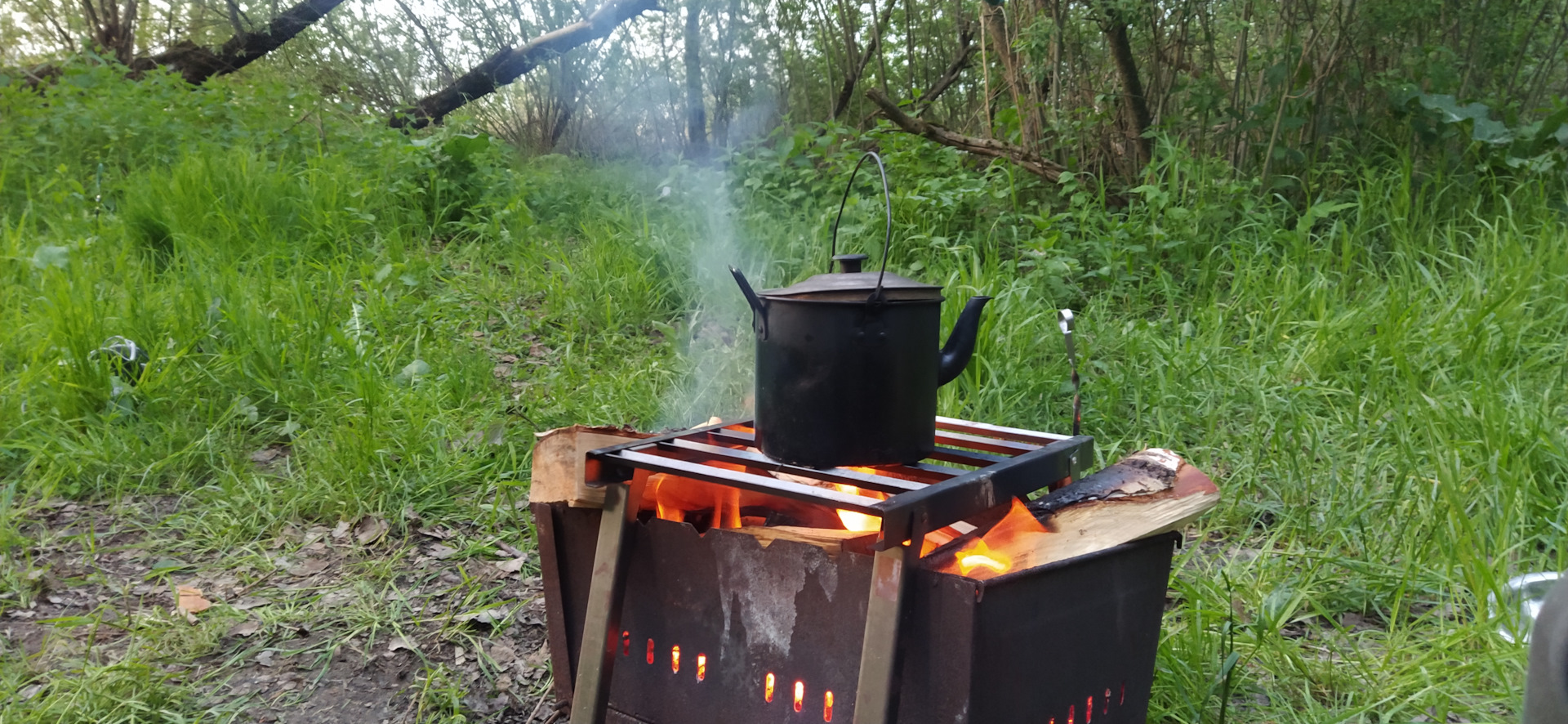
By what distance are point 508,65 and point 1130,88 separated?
→ 477cm

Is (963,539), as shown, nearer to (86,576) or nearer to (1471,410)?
(1471,410)

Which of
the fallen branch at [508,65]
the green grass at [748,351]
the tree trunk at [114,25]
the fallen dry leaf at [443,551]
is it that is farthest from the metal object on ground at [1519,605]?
the tree trunk at [114,25]

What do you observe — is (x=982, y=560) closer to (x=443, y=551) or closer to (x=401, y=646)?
(x=401, y=646)

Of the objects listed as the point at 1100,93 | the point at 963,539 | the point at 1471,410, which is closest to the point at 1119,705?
the point at 963,539

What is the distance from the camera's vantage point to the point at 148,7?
779 centimetres

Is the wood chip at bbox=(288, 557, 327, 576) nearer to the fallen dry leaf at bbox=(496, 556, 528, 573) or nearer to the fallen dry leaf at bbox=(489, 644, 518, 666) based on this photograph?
the fallen dry leaf at bbox=(496, 556, 528, 573)

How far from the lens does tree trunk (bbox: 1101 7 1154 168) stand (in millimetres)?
4461

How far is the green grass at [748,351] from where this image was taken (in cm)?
234

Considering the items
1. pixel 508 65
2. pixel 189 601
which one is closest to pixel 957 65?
pixel 508 65

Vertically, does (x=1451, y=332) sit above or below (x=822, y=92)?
below

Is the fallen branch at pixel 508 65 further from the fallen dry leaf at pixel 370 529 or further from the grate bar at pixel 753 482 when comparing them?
the grate bar at pixel 753 482

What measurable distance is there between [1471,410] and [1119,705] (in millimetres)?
2059

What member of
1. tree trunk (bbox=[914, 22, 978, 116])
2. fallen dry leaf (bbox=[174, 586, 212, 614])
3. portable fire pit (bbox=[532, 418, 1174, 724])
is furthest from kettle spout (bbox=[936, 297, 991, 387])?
tree trunk (bbox=[914, 22, 978, 116])

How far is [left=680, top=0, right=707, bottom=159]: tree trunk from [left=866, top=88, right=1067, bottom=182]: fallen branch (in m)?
1.65
